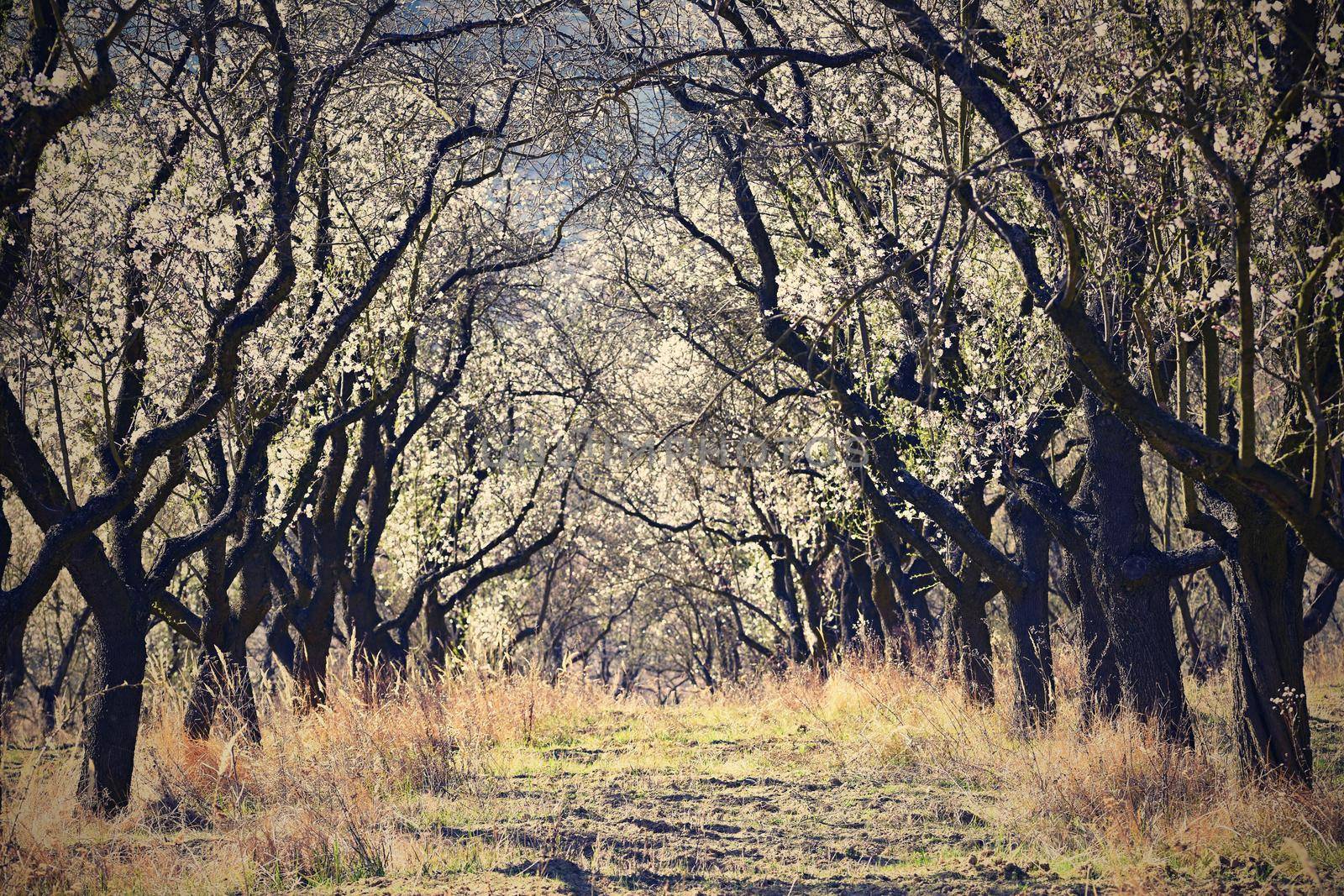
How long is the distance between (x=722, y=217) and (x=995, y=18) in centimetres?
401

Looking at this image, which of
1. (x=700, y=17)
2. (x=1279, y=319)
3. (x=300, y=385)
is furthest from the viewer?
(x=700, y=17)

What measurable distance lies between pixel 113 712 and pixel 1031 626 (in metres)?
7.38

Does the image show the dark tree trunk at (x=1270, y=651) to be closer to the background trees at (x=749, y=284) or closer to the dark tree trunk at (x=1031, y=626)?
the background trees at (x=749, y=284)

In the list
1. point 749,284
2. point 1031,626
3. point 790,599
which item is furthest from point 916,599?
point 749,284

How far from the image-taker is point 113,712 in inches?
286

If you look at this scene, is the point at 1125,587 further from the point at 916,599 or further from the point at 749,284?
the point at 916,599

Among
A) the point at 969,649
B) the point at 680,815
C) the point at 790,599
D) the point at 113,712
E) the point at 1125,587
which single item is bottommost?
the point at 680,815

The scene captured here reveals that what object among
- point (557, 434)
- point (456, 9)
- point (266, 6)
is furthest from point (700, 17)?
point (557, 434)

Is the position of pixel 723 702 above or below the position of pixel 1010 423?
below

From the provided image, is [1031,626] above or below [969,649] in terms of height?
above

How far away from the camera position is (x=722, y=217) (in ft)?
37.0

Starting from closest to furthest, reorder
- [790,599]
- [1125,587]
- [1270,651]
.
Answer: [1270,651] < [1125,587] < [790,599]

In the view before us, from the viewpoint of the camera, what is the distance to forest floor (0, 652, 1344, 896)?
16.7 ft

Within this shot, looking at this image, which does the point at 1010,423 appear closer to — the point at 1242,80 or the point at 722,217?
the point at 1242,80
